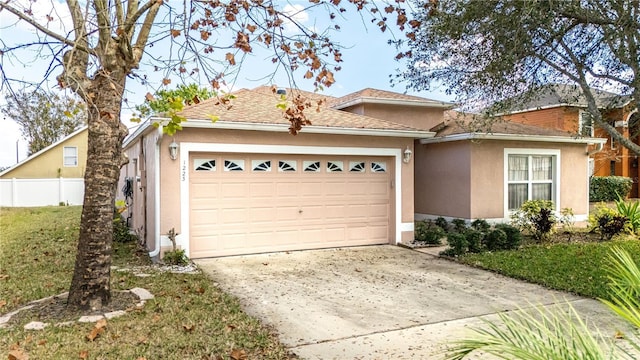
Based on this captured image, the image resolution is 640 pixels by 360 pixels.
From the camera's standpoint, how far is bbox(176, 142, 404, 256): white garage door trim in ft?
30.8

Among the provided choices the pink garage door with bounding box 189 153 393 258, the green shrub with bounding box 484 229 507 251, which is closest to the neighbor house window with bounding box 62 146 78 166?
the pink garage door with bounding box 189 153 393 258

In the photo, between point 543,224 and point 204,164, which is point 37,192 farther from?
point 543,224

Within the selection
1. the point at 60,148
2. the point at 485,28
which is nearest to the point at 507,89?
the point at 485,28

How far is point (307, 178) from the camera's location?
1081 cm

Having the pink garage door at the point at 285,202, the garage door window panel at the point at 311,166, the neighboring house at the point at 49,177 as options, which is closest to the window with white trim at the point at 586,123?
the pink garage door at the point at 285,202

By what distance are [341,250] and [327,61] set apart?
585cm

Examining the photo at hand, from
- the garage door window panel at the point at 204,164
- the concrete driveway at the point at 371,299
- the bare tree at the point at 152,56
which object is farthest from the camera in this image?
the garage door window panel at the point at 204,164

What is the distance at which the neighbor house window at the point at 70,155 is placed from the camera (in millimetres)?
27131

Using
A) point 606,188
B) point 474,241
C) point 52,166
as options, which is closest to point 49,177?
point 52,166

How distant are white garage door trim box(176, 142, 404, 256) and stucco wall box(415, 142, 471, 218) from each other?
2.47 metres

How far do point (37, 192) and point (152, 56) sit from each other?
24.6 metres

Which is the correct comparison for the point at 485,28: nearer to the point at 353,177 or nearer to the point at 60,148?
the point at 353,177

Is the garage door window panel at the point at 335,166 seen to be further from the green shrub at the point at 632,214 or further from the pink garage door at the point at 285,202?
the green shrub at the point at 632,214

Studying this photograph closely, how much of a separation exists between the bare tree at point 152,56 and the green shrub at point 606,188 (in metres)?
20.2
